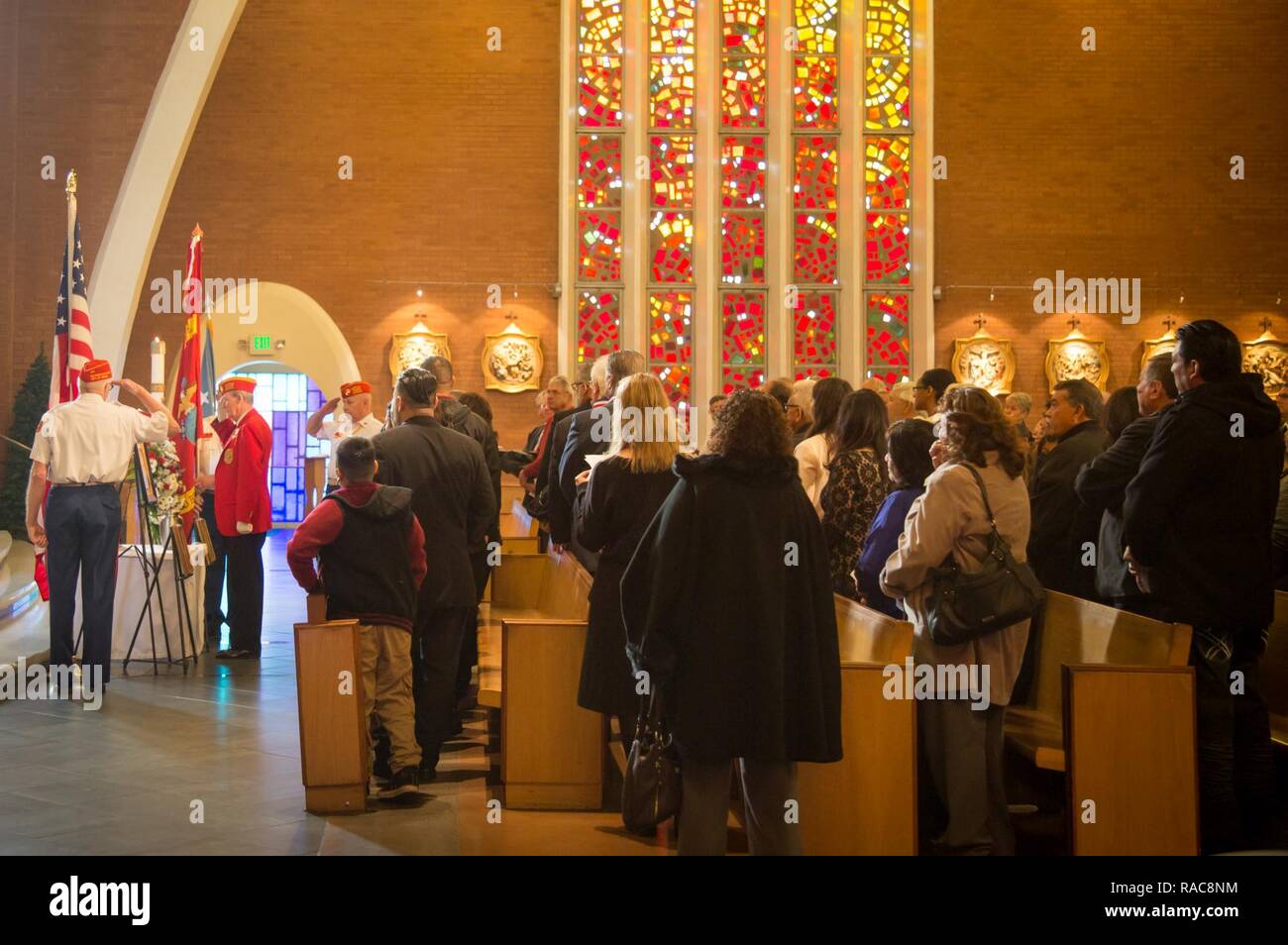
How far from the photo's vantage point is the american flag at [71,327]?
27.4 ft

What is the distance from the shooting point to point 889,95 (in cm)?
1453

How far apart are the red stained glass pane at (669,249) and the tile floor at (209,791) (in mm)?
8179

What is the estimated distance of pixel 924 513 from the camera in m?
4.27

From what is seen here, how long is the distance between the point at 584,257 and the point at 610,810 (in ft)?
33.2

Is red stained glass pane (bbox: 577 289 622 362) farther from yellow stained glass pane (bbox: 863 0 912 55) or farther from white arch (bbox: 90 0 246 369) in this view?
white arch (bbox: 90 0 246 369)

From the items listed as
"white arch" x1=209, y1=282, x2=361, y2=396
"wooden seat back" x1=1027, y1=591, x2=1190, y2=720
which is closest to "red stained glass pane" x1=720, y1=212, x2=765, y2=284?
"white arch" x1=209, y1=282, x2=361, y2=396

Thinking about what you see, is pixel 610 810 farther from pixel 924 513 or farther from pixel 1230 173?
pixel 1230 173

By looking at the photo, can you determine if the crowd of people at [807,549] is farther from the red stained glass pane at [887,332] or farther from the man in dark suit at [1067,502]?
the red stained glass pane at [887,332]

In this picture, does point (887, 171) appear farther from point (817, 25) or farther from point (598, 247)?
point (598, 247)

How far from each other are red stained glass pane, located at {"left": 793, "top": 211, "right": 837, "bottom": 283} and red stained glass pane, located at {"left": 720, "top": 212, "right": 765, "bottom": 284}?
15.8 inches

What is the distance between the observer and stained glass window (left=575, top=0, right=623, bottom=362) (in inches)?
570

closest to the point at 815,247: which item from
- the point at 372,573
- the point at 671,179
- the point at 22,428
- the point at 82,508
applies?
the point at 671,179

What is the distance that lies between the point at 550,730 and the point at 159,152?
1087 centimetres
